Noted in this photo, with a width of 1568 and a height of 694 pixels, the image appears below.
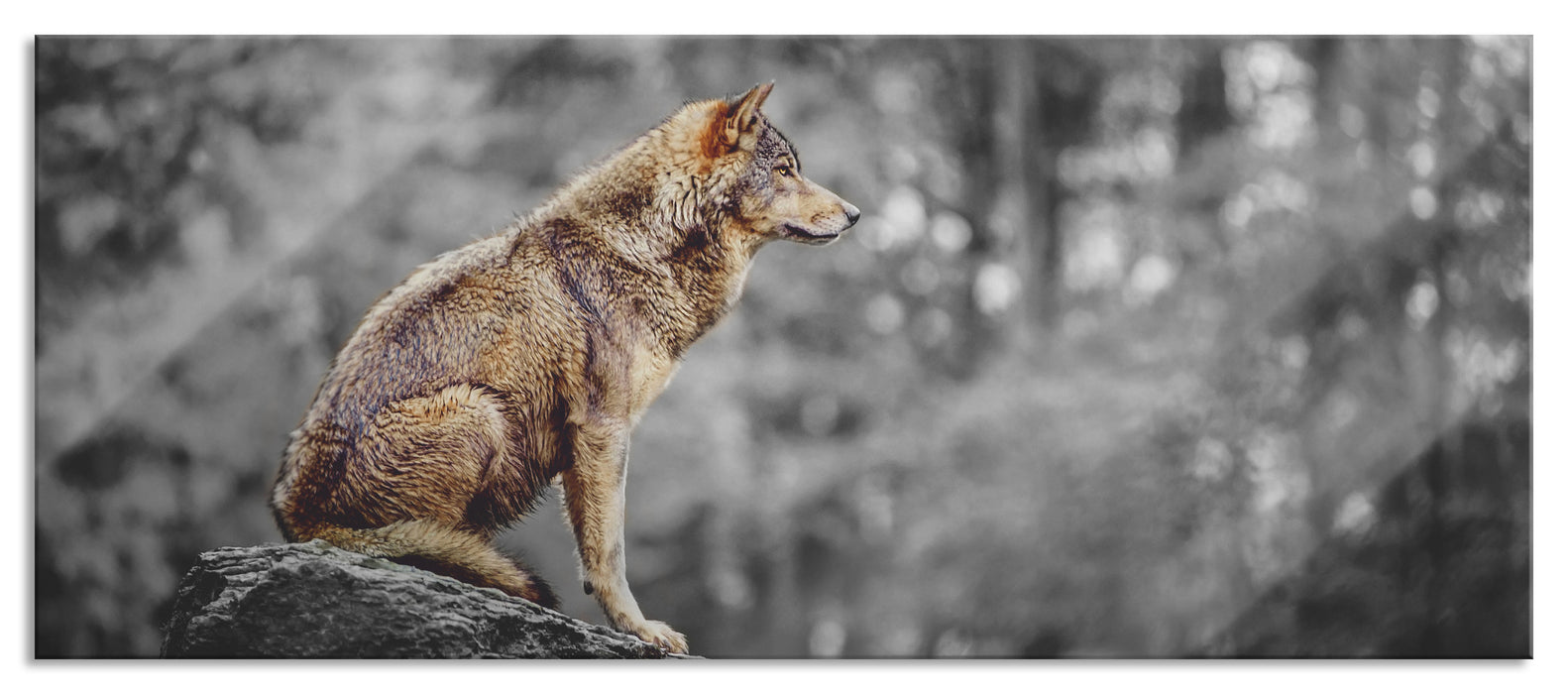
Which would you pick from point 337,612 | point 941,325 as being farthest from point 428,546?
point 941,325

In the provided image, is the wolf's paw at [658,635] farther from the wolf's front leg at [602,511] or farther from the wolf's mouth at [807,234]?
the wolf's mouth at [807,234]

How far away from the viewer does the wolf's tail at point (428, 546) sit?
2.74 metres

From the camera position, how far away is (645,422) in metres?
4.69

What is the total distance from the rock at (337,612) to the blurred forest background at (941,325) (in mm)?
767

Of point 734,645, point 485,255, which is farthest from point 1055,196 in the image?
point 485,255

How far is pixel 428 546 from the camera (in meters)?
2.75

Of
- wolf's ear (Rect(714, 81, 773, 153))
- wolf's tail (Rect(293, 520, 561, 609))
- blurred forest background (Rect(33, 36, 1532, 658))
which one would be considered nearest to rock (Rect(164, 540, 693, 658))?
wolf's tail (Rect(293, 520, 561, 609))

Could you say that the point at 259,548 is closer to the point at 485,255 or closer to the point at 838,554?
the point at 485,255

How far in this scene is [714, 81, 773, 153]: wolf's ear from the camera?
9.89 ft

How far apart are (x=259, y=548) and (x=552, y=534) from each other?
4.50 ft

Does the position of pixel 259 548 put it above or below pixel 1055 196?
below

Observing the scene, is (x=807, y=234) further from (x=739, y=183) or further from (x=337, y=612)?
(x=337, y=612)

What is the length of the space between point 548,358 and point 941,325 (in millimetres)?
2556

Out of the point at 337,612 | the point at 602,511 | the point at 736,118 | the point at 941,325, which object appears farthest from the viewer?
the point at 941,325
